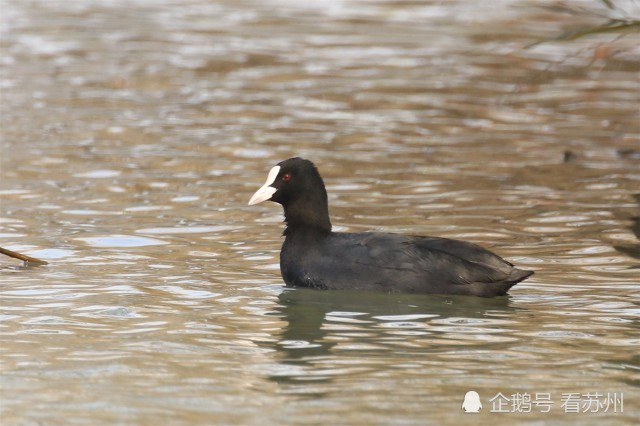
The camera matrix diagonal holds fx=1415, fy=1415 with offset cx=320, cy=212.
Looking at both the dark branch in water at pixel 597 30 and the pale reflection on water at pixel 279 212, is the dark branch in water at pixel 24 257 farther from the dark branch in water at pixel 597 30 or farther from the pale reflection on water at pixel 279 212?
the dark branch in water at pixel 597 30

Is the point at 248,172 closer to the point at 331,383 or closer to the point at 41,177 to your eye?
the point at 41,177

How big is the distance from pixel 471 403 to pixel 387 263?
2.56 m

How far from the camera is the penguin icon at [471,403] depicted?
21.5 ft

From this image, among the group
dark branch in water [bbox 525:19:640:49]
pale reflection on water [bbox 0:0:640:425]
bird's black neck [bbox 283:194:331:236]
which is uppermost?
dark branch in water [bbox 525:19:640:49]

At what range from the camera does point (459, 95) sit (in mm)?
18375

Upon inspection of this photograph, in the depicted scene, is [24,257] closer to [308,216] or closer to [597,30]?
[308,216]

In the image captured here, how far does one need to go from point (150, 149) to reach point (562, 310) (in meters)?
7.24
